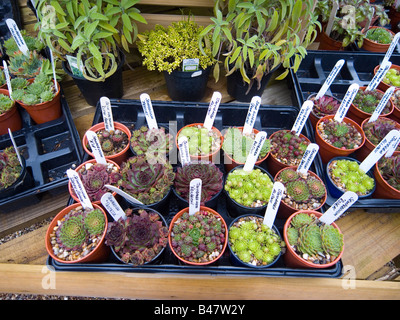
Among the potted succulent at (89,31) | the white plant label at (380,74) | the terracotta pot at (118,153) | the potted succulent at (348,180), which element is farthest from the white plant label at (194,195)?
the white plant label at (380,74)

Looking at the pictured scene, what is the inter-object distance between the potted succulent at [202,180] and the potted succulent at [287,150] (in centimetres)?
40

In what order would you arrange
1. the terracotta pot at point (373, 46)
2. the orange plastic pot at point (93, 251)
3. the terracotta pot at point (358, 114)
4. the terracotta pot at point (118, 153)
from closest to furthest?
the orange plastic pot at point (93, 251)
the terracotta pot at point (118, 153)
the terracotta pot at point (358, 114)
the terracotta pot at point (373, 46)

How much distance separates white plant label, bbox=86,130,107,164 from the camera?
121 cm

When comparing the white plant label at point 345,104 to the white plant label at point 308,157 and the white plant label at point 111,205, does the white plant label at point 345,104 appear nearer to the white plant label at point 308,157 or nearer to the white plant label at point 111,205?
the white plant label at point 308,157

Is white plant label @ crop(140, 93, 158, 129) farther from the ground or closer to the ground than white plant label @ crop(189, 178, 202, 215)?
farther from the ground

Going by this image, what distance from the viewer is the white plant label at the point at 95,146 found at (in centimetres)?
121

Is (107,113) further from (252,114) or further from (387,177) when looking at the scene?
(387,177)

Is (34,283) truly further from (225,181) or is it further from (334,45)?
(334,45)

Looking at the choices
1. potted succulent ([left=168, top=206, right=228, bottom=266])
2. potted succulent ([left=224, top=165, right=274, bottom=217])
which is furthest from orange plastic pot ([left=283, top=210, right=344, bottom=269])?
potted succulent ([left=168, top=206, right=228, bottom=266])

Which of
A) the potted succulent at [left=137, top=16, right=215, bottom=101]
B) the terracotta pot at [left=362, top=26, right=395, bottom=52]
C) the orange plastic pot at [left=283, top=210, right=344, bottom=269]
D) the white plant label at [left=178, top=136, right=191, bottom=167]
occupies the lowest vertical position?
the orange plastic pot at [left=283, top=210, right=344, bottom=269]

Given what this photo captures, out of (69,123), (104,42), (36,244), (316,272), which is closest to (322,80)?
(316,272)

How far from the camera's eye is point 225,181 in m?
1.44

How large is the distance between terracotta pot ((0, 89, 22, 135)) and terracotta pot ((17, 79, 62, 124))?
0.07 m

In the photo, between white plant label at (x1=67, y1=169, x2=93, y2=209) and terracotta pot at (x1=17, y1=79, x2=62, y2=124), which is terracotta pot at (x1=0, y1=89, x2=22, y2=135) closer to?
terracotta pot at (x1=17, y1=79, x2=62, y2=124)
